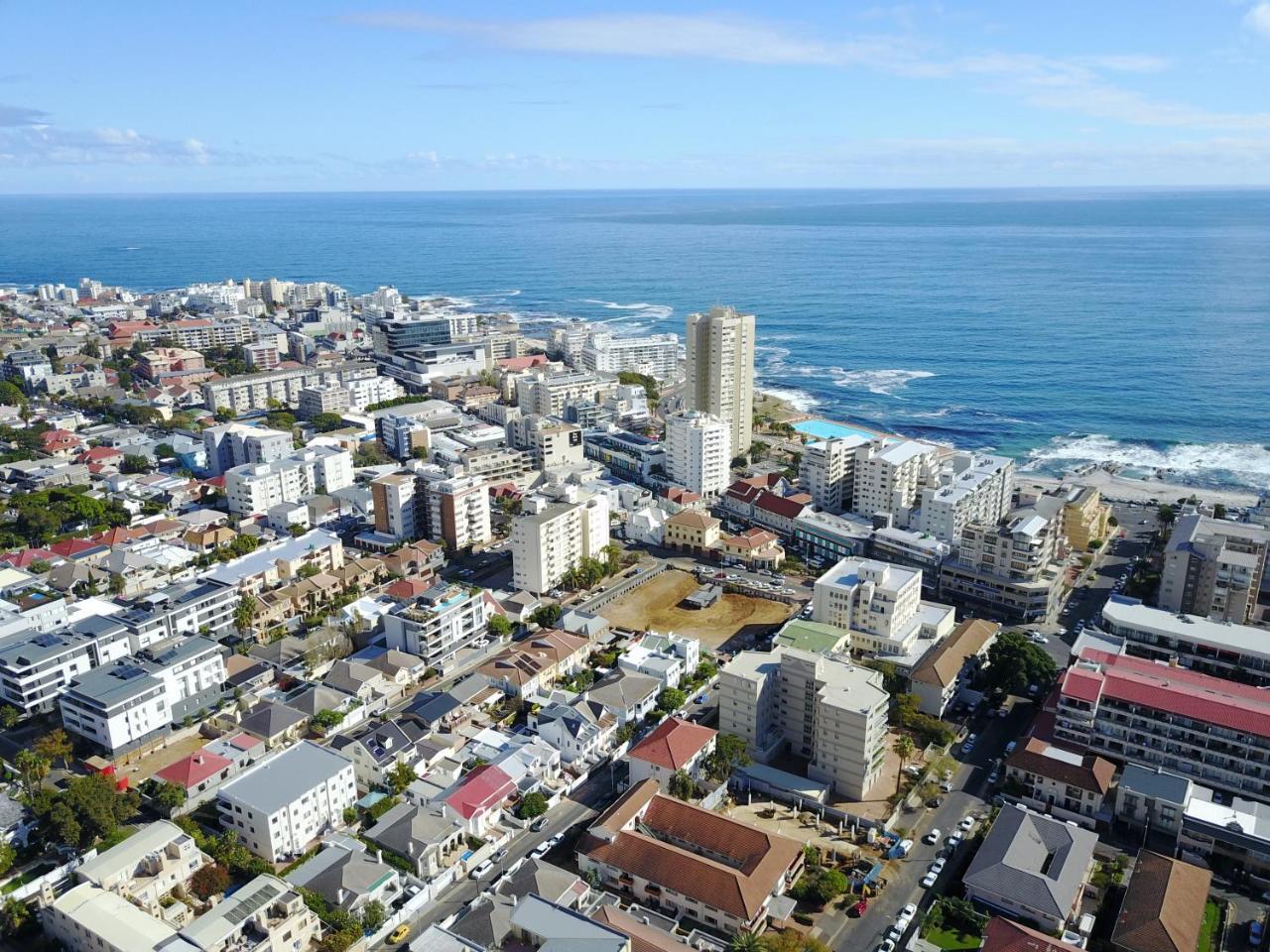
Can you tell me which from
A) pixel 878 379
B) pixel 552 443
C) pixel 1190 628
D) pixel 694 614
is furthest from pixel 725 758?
pixel 878 379

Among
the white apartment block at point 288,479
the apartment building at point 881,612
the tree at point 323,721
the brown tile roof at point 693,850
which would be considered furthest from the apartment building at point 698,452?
the brown tile roof at point 693,850

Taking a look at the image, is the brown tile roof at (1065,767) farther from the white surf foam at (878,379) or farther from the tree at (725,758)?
the white surf foam at (878,379)

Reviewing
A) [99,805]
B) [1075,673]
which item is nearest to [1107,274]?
[1075,673]

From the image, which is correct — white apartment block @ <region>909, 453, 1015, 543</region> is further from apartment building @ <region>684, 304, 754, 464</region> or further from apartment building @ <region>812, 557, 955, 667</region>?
apartment building @ <region>684, 304, 754, 464</region>

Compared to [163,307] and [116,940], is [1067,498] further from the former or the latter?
[163,307]

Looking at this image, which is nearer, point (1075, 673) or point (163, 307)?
point (1075, 673)

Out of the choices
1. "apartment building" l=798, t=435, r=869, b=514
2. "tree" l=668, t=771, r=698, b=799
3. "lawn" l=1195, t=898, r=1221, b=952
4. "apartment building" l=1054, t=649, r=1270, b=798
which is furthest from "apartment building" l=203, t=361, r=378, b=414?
"lawn" l=1195, t=898, r=1221, b=952
